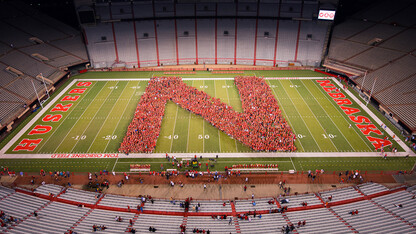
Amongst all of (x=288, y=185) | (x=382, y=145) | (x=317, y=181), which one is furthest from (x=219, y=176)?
(x=382, y=145)

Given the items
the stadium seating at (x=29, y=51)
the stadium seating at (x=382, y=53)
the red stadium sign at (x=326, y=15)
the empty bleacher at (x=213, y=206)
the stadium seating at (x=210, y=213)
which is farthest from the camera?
the red stadium sign at (x=326, y=15)

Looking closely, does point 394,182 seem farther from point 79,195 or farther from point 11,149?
point 11,149

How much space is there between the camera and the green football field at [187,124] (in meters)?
29.1

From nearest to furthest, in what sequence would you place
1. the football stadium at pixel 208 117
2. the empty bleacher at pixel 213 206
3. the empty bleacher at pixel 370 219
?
the empty bleacher at pixel 370 219 < the football stadium at pixel 208 117 < the empty bleacher at pixel 213 206

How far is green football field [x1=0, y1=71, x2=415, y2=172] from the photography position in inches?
1058

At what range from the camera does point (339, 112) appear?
116 feet

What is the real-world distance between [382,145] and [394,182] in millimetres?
5537

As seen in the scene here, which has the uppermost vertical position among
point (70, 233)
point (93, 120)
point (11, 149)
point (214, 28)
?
point (214, 28)

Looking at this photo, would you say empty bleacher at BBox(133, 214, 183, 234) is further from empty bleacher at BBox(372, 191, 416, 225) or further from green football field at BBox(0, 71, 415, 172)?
empty bleacher at BBox(372, 191, 416, 225)

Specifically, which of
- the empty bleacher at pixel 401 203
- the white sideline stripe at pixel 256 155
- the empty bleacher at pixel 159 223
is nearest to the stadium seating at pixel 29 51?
the white sideline stripe at pixel 256 155

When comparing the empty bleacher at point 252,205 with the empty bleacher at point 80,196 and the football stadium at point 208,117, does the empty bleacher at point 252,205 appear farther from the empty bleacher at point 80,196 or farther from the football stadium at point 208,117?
the empty bleacher at point 80,196

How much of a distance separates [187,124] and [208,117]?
2.66 metres

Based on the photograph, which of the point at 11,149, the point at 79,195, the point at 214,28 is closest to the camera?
the point at 79,195

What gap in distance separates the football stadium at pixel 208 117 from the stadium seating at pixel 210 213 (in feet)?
0.39
